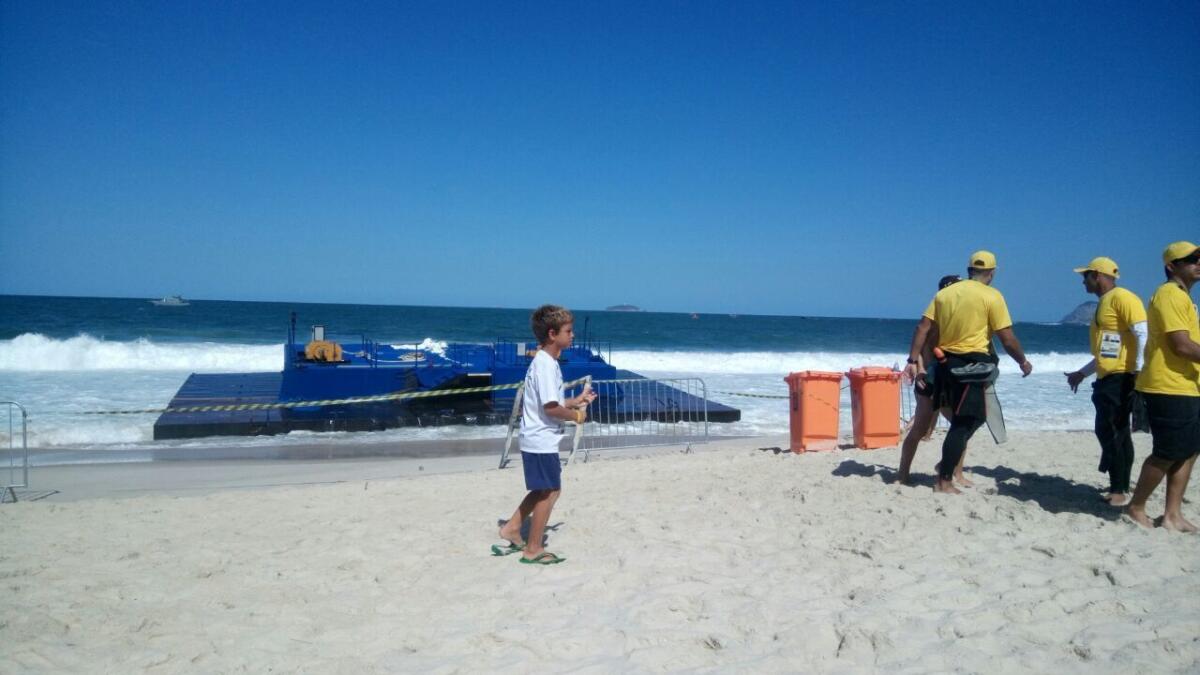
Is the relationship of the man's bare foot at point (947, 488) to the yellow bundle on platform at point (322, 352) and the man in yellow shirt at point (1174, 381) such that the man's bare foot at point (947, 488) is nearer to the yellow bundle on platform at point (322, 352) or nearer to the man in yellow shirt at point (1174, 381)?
the man in yellow shirt at point (1174, 381)

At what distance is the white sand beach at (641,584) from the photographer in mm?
3406

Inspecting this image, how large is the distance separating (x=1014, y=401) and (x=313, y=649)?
18.1 m

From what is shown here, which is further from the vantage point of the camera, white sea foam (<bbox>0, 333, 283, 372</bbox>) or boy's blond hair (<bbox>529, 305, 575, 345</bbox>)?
white sea foam (<bbox>0, 333, 283, 372</bbox>)

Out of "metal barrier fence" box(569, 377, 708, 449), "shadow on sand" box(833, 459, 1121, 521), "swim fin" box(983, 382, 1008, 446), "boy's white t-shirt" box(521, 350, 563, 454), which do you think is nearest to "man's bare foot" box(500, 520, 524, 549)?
"boy's white t-shirt" box(521, 350, 563, 454)

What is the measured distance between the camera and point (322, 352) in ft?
49.2

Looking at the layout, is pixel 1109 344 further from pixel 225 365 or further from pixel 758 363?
pixel 225 365

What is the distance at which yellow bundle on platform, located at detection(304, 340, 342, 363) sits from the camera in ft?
49.0

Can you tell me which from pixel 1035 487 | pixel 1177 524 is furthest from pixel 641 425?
pixel 1177 524

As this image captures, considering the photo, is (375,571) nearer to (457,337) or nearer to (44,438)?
(44,438)

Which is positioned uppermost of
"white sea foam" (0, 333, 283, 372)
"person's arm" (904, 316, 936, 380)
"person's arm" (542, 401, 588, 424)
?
"person's arm" (904, 316, 936, 380)

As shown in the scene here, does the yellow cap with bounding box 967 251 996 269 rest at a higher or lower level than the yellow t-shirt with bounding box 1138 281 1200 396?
higher

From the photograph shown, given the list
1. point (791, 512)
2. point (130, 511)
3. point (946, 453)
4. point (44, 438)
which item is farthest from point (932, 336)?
point (44, 438)

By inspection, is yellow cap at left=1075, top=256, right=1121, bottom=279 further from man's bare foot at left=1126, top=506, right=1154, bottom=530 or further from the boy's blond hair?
the boy's blond hair

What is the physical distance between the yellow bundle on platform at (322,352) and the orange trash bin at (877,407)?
1035cm
